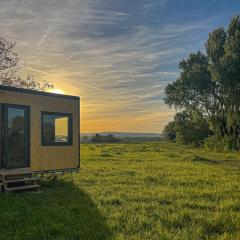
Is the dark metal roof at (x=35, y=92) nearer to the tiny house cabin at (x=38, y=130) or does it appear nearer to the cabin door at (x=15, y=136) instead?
the tiny house cabin at (x=38, y=130)

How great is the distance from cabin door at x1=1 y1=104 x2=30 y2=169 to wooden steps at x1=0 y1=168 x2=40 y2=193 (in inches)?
18.2

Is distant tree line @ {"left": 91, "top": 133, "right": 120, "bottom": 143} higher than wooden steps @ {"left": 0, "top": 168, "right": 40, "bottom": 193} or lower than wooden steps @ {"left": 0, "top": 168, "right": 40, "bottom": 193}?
higher

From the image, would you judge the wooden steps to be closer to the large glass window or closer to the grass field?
the grass field

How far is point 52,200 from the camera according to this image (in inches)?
444

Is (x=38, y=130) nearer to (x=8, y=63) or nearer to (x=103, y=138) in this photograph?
(x=8, y=63)

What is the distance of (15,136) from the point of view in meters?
14.0

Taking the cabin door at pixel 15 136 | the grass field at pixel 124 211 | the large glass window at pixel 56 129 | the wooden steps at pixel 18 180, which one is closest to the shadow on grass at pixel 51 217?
the grass field at pixel 124 211

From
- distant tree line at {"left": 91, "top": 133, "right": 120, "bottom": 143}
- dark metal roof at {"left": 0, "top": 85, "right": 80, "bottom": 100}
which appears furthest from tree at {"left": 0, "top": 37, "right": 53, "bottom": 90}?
distant tree line at {"left": 91, "top": 133, "right": 120, "bottom": 143}

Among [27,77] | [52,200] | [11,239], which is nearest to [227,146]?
[27,77]

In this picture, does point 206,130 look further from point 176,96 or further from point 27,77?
point 27,77

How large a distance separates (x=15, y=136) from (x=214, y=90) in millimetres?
32895

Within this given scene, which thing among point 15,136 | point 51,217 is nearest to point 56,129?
point 15,136

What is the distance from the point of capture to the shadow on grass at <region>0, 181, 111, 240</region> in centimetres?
795

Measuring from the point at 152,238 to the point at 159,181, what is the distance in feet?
25.5
